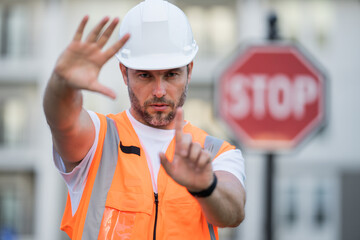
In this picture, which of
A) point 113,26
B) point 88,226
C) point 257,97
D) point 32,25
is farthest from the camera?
point 32,25

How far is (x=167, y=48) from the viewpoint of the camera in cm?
225

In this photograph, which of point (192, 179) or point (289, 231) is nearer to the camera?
point (192, 179)

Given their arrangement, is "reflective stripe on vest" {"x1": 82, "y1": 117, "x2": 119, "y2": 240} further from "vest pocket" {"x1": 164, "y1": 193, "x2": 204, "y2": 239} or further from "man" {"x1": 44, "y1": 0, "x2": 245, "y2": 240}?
"vest pocket" {"x1": 164, "y1": 193, "x2": 204, "y2": 239}


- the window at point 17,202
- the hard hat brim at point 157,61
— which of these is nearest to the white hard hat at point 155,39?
the hard hat brim at point 157,61

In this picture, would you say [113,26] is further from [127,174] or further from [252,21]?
[252,21]

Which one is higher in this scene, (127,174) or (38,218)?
(127,174)

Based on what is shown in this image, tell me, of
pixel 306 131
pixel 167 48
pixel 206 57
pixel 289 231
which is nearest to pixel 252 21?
pixel 206 57

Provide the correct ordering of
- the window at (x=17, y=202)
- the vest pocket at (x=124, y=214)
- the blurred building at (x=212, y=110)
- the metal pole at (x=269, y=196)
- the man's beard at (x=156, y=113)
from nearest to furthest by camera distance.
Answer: the vest pocket at (x=124, y=214) < the man's beard at (x=156, y=113) < the metal pole at (x=269, y=196) < the blurred building at (x=212, y=110) < the window at (x=17, y=202)

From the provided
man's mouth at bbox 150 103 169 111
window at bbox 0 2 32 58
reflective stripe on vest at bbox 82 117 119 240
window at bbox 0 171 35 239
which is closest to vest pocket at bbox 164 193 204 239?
reflective stripe on vest at bbox 82 117 119 240

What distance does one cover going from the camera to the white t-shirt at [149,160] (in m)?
2.17

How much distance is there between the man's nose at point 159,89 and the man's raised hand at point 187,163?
31 centimetres

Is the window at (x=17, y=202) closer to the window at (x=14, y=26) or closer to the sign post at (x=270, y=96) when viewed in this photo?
the window at (x=14, y=26)

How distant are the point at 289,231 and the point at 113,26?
16147 millimetres

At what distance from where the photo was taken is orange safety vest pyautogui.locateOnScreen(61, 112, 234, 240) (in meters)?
2.11
